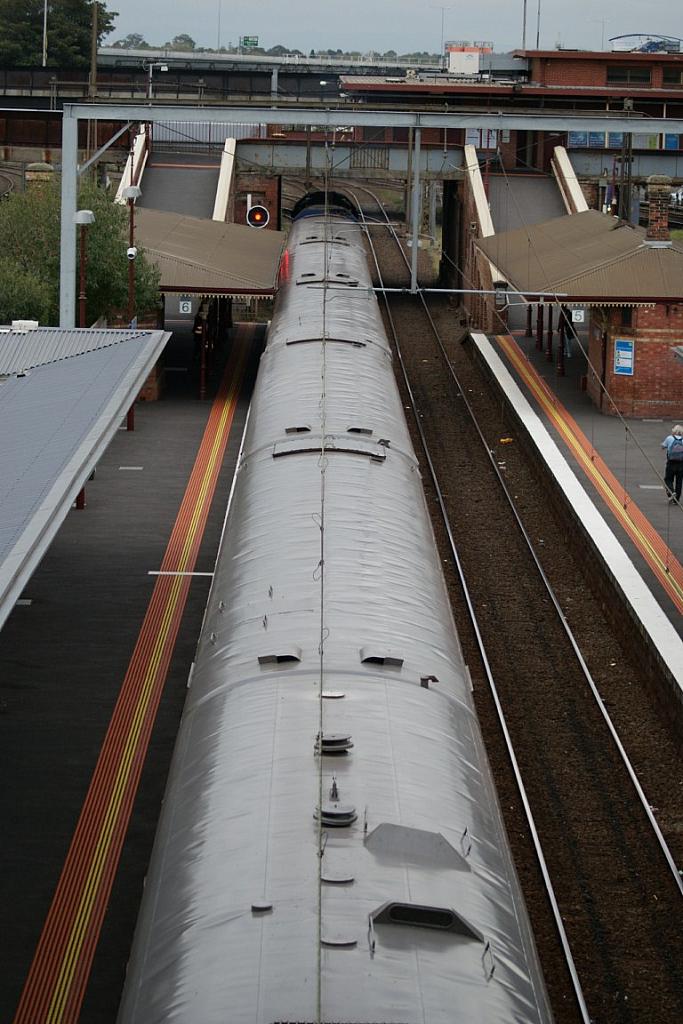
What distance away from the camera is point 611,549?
20.6 metres

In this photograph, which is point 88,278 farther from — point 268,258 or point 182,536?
point 182,536

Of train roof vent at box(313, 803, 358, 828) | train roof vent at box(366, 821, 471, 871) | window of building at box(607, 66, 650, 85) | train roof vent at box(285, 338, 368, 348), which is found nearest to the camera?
train roof vent at box(366, 821, 471, 871)

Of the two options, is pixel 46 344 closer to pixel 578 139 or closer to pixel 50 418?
pixel 50 418

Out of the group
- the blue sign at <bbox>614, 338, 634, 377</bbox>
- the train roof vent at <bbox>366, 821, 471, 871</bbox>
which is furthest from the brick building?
the train roof vent at <bbox>366, 821, 471, 871</bbox>

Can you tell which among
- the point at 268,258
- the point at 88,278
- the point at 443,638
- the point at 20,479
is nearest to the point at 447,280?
the point at 268,258

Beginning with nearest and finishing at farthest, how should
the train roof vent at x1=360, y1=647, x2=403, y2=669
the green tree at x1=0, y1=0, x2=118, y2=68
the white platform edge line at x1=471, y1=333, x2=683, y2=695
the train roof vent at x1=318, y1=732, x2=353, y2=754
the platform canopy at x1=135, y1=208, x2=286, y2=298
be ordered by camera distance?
the train roof vent at x1=318, y1=732, x2=353, y2=754, the train roof vent at x1=360, y1=647, x2=403, y2=669, the white platform edge line at x1=471, y1=333, x2=683, y2=695, the platform canopy at x1=135, y1=208, x2=286, y2=298, the green tree at x1=0, y1=0, x2=118, y2=68

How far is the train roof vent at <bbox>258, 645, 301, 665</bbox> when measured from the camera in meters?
9.45

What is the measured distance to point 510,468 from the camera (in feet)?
91.3

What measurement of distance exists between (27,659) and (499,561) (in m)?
8.06

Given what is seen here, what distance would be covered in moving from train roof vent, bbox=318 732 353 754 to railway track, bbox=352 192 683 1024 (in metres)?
3.27

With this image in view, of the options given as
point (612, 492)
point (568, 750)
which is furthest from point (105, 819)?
point (612, 492)

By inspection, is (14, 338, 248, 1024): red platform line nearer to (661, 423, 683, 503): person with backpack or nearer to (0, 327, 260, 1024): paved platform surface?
(0, 327, 260, 1024): paved platform surface

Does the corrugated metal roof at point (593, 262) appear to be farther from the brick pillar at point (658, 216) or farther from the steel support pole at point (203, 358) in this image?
the steel support pole at point (203, 358)

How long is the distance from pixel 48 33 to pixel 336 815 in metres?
89.2
